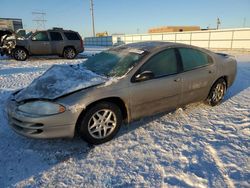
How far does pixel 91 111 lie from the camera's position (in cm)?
332

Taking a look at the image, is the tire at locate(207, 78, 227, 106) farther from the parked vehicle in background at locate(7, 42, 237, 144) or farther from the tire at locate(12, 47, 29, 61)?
the tire at locate(12, 47, 29, 61)

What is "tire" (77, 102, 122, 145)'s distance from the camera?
332 centimetres

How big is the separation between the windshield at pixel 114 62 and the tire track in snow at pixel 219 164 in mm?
1721

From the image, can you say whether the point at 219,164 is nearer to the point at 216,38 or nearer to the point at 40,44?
the point at 40,44

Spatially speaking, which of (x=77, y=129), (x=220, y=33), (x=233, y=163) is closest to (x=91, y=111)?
(x=77, y=129)

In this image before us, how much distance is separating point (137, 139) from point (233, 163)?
1.40m

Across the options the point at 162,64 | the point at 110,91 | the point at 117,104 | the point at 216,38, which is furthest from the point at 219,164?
the point at 216,38

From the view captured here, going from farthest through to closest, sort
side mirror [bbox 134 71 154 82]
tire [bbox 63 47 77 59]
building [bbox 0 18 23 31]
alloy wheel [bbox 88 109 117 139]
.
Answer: building [bbox 0 18 23 31] → tire [bbox 63 47 77 59] → side mirror [bbox 134 71 154 82] → alloy wheel [bbox 88 109 117 139]

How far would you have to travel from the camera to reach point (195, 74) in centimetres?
453

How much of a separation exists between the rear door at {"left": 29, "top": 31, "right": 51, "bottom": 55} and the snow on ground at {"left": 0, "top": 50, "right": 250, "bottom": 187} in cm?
955

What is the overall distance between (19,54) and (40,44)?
4.12 feet

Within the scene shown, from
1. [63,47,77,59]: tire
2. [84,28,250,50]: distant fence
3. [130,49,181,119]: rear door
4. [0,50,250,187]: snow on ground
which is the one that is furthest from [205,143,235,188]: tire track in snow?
[84,28,250,50]: distant fence

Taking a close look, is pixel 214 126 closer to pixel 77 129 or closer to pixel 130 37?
pixel 77 129

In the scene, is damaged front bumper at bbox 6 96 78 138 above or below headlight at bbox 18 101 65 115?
below
